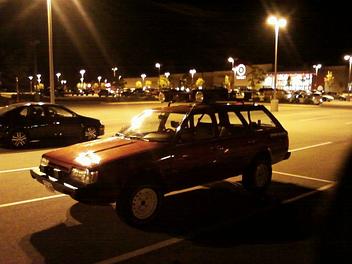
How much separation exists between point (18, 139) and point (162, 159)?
8.43 metres

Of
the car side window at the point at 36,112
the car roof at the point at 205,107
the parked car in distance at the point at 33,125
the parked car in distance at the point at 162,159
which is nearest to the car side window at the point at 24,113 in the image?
the parked car in distance at the point at 33,125

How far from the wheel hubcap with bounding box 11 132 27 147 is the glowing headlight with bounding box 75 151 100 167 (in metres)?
7.88

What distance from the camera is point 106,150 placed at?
6.30 m

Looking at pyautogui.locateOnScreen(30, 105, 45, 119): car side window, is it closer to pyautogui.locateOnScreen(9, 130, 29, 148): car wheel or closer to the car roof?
pyautogui.locateOnScreen(9, 130, 29, 148): car wheel

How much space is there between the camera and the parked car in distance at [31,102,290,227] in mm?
5844

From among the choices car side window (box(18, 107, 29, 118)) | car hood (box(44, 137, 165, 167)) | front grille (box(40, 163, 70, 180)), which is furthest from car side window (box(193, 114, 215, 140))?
car side window (box(18, 107, 29, 118))

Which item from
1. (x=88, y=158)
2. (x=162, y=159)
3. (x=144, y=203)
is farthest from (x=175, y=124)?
(x=88, y=158)

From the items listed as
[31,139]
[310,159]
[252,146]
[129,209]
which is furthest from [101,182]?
[31,139]

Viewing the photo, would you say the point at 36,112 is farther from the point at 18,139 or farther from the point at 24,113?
the point at 18,139

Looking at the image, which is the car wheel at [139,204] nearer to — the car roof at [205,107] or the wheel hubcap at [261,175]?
the car roof at [205,107]

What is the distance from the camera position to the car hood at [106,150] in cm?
602

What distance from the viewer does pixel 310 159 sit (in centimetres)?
1146

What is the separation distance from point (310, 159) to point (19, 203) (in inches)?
283

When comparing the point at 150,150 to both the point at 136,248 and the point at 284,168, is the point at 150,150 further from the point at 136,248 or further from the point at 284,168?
the point at 284,168
